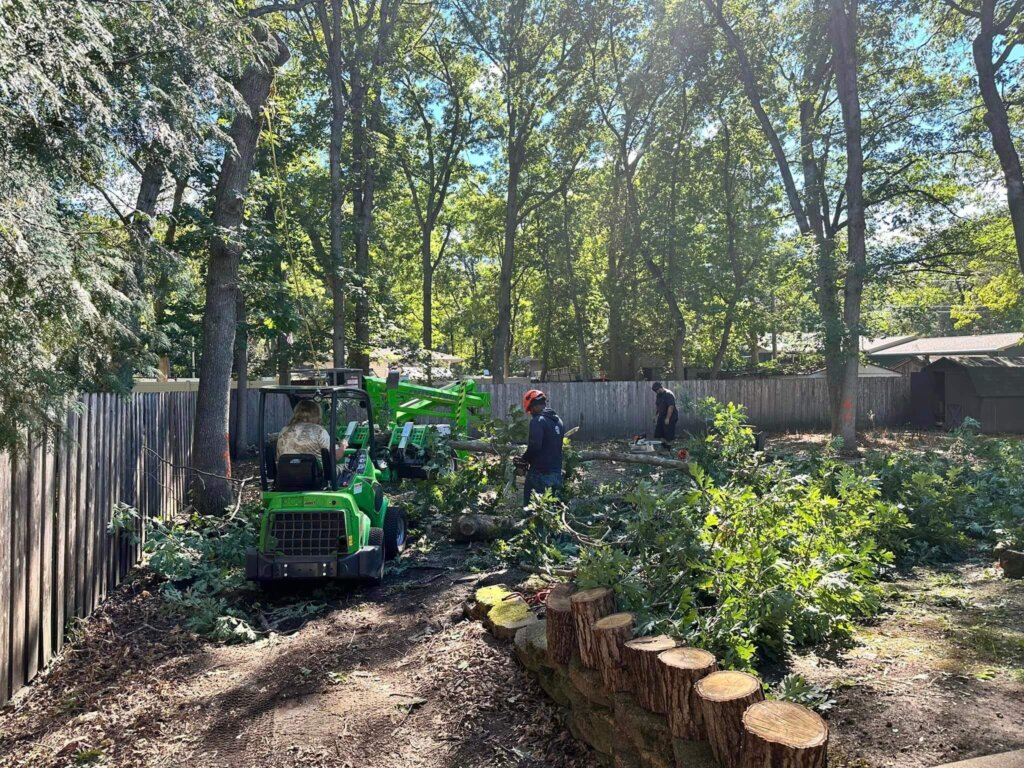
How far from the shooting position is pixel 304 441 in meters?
6.62

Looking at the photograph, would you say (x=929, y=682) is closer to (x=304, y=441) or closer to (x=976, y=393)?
(x=304, y=441)

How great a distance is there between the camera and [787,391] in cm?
2447

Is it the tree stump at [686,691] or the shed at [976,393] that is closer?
the tree stump at [686,691]

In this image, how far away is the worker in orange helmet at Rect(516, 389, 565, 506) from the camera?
754cm

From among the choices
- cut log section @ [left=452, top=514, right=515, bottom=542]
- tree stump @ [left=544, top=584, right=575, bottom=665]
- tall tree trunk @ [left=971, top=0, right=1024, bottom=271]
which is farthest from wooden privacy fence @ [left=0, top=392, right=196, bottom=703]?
tall tree trunk @ [left=971, top=0, right=1024, bottom=271]

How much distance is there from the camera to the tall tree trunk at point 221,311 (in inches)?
380

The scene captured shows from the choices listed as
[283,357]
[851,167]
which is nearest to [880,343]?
[851,167]

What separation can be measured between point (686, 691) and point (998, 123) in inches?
663

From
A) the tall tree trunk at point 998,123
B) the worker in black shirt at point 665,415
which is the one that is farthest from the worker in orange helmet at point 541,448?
the tall tree trunk at point 998,123

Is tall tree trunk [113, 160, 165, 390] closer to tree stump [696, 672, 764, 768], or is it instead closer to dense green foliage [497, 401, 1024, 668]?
dense green foliage [497, 401, 1024, 668]

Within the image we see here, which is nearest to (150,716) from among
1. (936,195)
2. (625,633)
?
(625,633)

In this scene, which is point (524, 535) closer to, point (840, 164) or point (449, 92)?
point (840, 164)

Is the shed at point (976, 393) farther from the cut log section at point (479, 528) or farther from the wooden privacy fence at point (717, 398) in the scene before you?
the cut log section at point (479, 528)

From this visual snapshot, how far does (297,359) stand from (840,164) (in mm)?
17027
